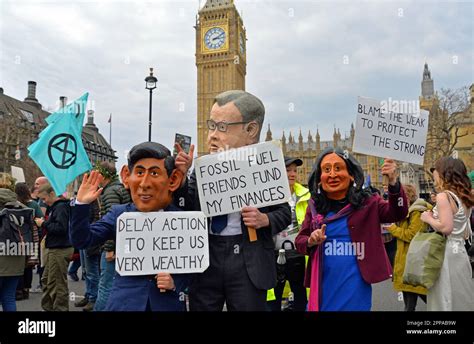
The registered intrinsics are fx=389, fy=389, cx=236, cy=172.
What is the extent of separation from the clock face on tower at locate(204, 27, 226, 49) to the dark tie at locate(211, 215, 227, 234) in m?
38.2

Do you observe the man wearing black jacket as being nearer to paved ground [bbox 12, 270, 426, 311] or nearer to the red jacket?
paved ground [bbox 12, 270, 426, 311]

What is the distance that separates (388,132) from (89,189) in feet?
7.52

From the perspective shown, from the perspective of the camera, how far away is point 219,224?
9.20ft

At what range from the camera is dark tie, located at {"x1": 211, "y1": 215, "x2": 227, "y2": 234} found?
2795 millimetres

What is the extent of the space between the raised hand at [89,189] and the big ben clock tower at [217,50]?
1310 inches

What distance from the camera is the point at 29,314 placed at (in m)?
2.86

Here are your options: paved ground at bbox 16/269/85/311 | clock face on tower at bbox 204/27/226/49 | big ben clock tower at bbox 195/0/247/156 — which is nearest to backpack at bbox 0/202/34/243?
paved ground at bbox 16/269/85/311

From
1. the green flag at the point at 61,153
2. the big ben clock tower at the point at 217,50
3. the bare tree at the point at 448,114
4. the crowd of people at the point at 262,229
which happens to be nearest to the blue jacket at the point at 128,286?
the crowd of people at the point at 262,229

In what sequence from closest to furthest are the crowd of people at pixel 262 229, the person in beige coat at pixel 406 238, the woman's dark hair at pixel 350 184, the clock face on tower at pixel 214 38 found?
the crowd of people at pixel 262 229 < the woman's dark hair at pixel 350 184 < the person in beige coat at pixel 406 238 < the clock face on tower at pixel 214 38

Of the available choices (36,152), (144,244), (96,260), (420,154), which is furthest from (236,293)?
(96,260)

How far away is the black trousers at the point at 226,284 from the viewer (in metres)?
2.63

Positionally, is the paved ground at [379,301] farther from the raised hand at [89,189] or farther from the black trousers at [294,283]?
the raised hand at [89,189]

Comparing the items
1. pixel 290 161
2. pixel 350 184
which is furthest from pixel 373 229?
pixel 290 161

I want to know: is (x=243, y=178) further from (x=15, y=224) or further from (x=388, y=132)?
(x=15, y=224)
